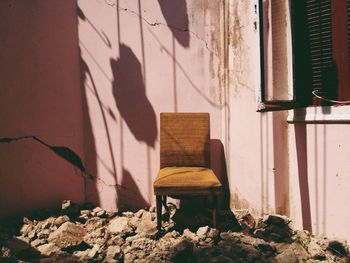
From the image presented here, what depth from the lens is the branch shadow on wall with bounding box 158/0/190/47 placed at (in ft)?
11.2

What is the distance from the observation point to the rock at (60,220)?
3.15 m

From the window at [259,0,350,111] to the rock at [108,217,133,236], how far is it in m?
1.50

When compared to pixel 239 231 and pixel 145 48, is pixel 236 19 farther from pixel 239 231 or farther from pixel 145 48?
pixel 239 231

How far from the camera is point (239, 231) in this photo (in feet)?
9.76

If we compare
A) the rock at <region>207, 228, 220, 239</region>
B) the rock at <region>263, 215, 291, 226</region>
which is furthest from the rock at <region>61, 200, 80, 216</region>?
the rock at <region>263, 215, 291, 226</region>

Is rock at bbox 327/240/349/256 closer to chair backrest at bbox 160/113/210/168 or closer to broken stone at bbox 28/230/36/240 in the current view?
chair backrest at bbox 160/113/210/168

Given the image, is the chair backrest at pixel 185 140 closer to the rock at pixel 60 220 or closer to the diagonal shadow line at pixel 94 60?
the diagonal shadow line at pixel 94 60

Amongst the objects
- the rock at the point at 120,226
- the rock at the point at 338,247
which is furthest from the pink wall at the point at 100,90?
the rock at the point at 338,247

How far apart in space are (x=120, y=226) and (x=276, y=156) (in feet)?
4.74

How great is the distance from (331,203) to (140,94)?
6.38ft

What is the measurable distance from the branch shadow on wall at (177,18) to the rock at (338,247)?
210cm

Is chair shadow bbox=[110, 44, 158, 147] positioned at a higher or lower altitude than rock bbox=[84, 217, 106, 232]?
higher

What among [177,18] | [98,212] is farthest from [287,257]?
[177,18]

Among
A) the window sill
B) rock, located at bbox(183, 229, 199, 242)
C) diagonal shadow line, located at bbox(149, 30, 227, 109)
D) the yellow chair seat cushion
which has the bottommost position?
rock, located at bbox(183, 229, 199, 242)
